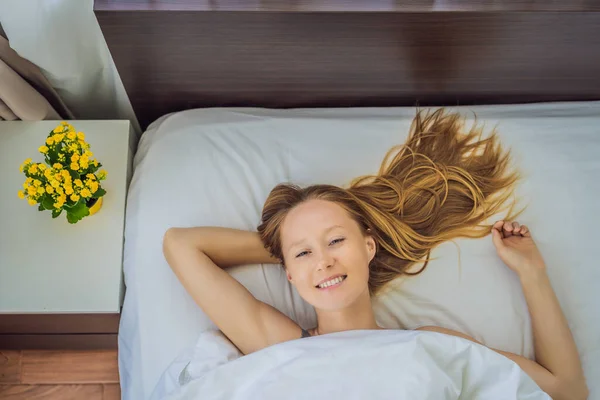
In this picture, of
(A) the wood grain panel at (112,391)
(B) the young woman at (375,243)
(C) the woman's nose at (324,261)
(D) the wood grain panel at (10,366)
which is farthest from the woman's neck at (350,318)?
(D) the wood grain panel at (10,366)

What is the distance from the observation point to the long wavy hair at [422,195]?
1315mm

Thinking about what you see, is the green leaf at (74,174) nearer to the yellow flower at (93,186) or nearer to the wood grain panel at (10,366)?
the yellow flower at (93,186)

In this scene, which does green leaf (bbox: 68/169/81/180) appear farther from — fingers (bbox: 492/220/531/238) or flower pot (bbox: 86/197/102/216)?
fingers (bbox: 492/220/531/238)

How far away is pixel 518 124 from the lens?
1484 mm

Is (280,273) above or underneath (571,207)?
underneath

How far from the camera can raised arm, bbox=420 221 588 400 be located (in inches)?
48.6

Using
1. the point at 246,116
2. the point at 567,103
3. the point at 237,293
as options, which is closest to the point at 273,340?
the point at 237,293

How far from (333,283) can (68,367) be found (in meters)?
0.89

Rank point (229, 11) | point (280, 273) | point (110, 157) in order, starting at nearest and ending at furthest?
point (229, 11) < point (280, 273) < point (110, 157)

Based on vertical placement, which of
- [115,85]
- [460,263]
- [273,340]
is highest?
[115,85]

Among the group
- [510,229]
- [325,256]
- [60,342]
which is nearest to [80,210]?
[60,342]

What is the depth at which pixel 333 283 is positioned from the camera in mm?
1184

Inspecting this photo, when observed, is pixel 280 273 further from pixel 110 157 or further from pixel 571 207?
pixel 571 207

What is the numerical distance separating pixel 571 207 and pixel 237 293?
0.81 meters
